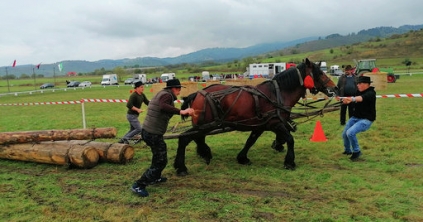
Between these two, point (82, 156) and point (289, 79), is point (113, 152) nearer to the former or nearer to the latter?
point (82, 156)

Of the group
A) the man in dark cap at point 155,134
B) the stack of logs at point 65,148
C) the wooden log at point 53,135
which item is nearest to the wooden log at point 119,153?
the stack of logs at point 65,148

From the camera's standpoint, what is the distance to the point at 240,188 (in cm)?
585

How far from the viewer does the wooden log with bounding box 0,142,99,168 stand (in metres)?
7.14

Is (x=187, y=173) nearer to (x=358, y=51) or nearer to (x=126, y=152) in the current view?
(x=126, y=152)

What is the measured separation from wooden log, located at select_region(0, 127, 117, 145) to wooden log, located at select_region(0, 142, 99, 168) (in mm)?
128

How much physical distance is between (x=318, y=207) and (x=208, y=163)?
2.99 meters

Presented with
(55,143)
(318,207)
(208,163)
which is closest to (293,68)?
(208,163)

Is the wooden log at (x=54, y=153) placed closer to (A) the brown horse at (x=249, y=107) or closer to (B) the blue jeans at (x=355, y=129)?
(A) the brown horse at (x=249, y=107)

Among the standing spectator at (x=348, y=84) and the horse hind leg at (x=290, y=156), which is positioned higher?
the standing spectator at (x=348, y=84)

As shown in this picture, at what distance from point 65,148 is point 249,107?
13.8 feet

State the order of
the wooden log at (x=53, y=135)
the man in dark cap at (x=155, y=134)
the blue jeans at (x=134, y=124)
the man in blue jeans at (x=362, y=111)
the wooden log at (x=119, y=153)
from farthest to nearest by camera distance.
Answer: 1. the blue jeans at (x=134, y=124)
2. the wooden log at (x=53, y=135)
3. the wooden log at (x=119, y=153)
4. the man in blue jeans at (x=362, y=111)
5. the man in dark cap at (x=155, y=134)

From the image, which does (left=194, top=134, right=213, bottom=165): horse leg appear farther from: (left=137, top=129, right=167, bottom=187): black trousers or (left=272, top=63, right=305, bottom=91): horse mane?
(left=272, top=63, right=305, bottom=91): horse mane

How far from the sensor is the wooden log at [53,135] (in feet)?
25.1

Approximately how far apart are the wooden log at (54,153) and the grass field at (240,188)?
7.1 inches
